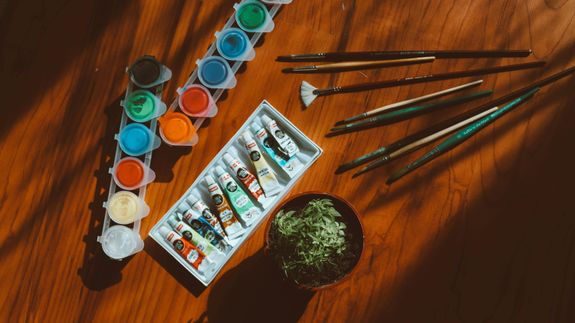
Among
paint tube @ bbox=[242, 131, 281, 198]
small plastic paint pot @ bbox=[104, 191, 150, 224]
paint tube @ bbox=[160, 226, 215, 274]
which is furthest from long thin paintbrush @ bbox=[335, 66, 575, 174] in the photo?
small plastic paint pot @ bbox=[104, 191, 150, 224]

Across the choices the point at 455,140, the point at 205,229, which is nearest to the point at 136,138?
the point at 205,229

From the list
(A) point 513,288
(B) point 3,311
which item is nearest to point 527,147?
(A) point 513,288

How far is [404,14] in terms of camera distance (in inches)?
46.2

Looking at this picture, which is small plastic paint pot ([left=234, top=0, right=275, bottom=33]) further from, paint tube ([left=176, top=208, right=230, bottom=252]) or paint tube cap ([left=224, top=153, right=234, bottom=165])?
paint tube ([left=176, top=208, right=230, bottom=252])

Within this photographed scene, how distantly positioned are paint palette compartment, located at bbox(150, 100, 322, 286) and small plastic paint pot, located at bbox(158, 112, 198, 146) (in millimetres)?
77

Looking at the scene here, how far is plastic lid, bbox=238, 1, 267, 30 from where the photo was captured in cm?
115

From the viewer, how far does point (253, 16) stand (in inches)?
45.4

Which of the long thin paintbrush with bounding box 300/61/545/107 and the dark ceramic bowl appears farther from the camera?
the long thin paintbrush with bounding box 300/61/545/107

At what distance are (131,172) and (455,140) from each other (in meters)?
0.75

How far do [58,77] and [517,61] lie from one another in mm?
1092

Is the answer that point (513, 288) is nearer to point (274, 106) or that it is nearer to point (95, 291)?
point (274, 106)

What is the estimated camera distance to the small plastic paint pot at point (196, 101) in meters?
1.13

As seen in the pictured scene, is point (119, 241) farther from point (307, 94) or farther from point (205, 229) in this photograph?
point (307, 94)

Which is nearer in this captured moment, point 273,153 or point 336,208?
point 336,208
